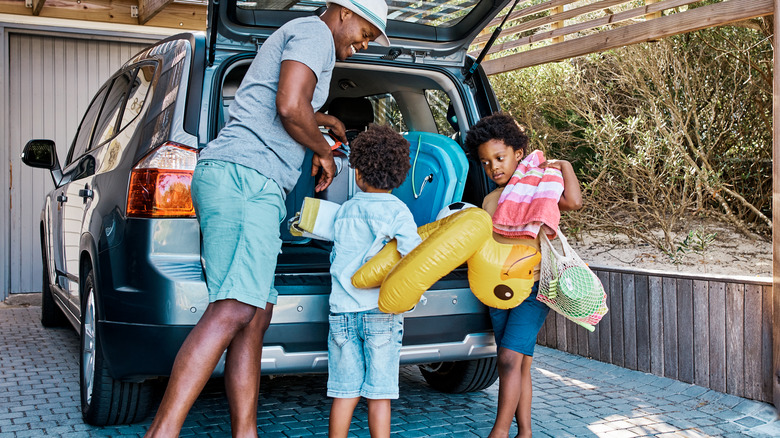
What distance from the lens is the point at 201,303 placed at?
8.83ft

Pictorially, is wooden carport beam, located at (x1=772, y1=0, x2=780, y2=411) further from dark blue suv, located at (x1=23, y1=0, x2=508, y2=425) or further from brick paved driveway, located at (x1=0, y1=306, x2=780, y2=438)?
dark blue suv, located at (x1=23, y1=0, x2=508, y2=425)

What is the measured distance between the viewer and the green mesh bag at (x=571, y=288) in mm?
2914

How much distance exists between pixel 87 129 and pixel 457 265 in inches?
121

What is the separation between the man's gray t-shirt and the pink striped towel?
3.10ft

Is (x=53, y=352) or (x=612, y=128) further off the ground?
(x=612, y=128)

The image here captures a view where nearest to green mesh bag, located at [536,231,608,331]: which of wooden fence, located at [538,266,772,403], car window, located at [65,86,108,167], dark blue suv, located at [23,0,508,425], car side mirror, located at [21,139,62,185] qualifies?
dark blue suv, located at [23,0,508,425]

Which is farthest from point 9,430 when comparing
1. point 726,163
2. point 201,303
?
point 726,163

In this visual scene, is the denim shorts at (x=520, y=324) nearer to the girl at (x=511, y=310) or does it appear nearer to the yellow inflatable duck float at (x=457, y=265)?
the girl at (x=511, y=310)

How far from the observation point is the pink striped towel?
9.73 feet

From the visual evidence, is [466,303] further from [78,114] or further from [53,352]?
[78,114]

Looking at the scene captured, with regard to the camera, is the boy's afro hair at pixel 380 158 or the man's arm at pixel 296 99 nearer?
the man's arm at pixel 296 99

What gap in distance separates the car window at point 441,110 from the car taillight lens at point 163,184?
65.8 inches

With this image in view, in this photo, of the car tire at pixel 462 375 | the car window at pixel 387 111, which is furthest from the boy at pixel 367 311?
the car window at pixel 387 111

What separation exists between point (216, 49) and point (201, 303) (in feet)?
3.75
